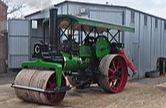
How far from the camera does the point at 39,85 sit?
9.00 meters

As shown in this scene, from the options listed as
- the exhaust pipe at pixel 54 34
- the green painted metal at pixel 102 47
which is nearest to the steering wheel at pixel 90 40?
the green painted metal at pixel 102 47

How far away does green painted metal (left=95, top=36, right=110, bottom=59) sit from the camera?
1195 centimetres

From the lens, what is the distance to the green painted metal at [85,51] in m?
11.2

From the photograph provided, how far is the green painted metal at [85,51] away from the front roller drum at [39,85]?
6.56 ft

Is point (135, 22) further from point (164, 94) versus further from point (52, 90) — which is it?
point (52, 90)

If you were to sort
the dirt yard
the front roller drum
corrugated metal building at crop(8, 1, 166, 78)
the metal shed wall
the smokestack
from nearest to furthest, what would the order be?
the front roller drum
the dirt yard
the smokestack
corrugated metal building at crop(8, 1, 166, 78)
the metal shed wall

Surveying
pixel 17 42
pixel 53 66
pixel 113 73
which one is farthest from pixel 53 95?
pixel 17 42

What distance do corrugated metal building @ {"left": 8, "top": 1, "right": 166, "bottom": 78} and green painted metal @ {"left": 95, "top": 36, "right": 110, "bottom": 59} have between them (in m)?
3.48

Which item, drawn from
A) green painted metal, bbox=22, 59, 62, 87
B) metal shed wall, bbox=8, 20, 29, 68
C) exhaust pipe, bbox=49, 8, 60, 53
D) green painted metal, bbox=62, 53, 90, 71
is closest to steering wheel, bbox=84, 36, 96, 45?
green painted metal, bbox=62, 53, 90, 71

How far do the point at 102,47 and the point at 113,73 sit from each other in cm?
90

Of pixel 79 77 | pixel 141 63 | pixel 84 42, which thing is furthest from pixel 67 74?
pixel 141 63

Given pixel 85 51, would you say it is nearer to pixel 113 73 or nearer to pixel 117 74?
pixel 113 73

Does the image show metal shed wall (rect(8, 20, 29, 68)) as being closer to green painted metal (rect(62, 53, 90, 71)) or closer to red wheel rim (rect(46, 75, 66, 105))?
green painted metal (rect(62, 53, 90, 71))

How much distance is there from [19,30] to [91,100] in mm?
8948
